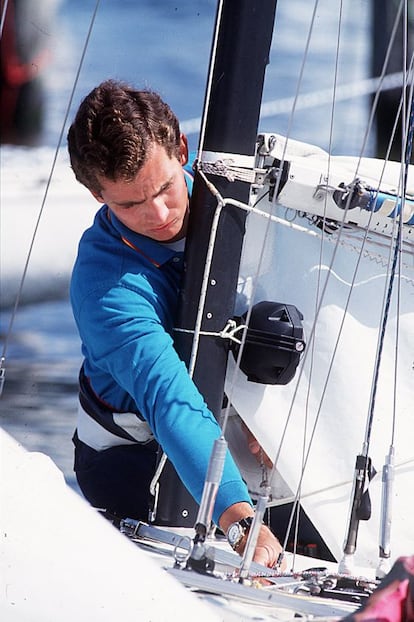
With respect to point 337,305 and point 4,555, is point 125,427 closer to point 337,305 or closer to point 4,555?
point 337,305

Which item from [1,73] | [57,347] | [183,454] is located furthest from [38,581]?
[1,73]

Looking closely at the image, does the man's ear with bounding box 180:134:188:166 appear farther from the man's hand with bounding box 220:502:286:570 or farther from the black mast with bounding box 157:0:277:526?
the man's hand with bounding box 220:502:286:570

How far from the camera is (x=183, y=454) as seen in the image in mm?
1141

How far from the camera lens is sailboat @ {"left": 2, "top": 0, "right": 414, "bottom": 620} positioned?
1.18m

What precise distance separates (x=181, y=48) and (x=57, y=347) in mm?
1321

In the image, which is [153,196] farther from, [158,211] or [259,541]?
[259,541]

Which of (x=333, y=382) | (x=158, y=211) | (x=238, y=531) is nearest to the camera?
(x=238, y=531)

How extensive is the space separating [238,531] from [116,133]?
445 millimetres

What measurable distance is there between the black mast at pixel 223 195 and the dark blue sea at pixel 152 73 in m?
2.14

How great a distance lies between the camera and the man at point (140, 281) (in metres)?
1.15

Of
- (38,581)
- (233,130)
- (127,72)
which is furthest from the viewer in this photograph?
(127,72)

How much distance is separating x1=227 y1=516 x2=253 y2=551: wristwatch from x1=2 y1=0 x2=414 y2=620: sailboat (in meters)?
0.03

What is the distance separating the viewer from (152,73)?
164 inches

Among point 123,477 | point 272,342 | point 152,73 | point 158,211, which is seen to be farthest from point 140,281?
point 152,73
